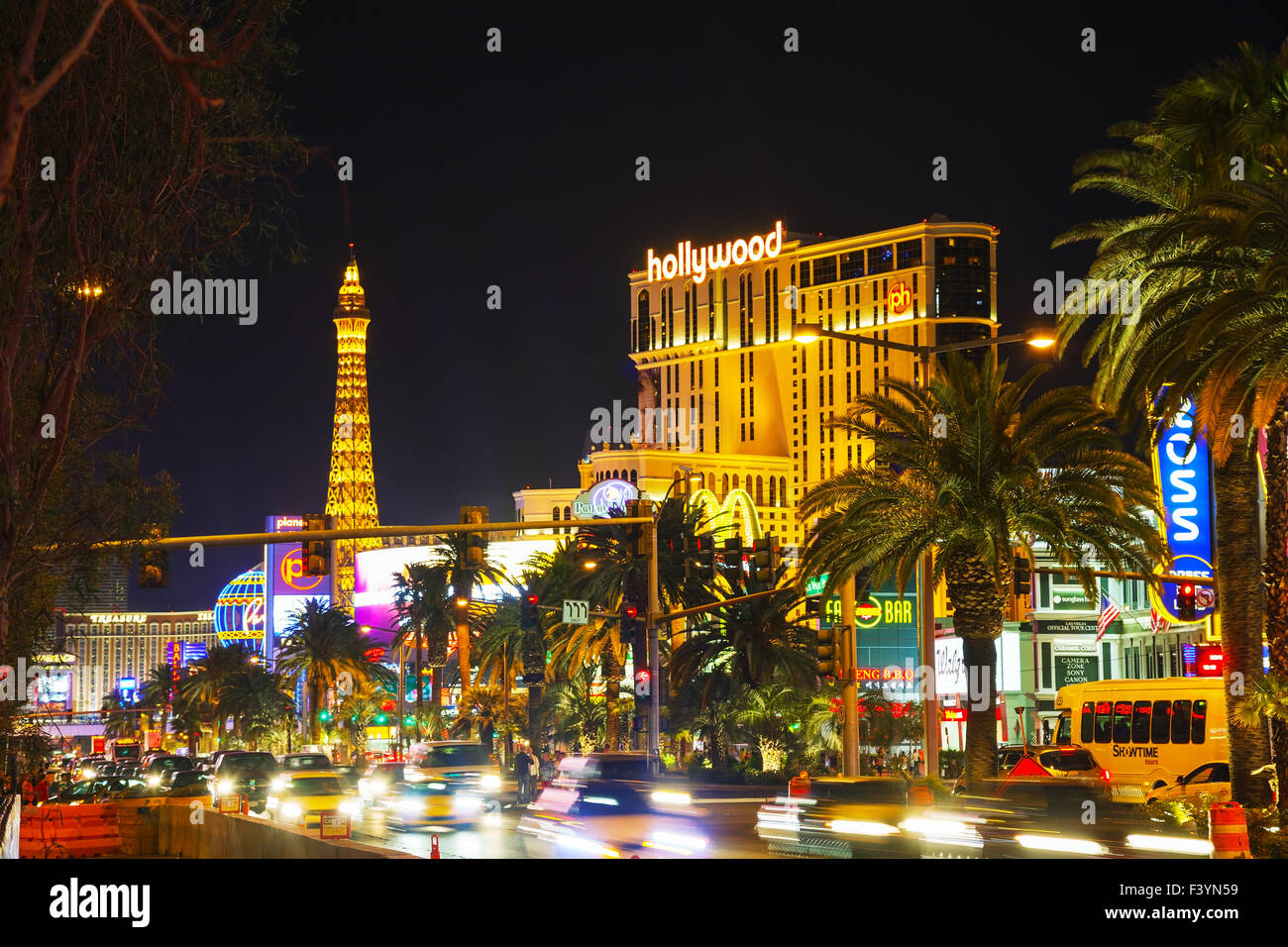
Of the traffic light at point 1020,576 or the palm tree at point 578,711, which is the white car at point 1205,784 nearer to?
the traffic light at point 1020,576

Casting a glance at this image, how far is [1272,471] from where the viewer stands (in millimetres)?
26422

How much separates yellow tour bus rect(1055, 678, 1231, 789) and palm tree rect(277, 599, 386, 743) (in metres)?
58.8

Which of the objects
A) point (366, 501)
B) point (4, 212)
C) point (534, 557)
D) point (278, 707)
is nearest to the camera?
point (4, 212)

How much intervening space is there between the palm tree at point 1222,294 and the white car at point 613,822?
1018 cm

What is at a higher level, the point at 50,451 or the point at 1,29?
the point at 1,29

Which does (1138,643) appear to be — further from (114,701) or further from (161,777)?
(114,701)

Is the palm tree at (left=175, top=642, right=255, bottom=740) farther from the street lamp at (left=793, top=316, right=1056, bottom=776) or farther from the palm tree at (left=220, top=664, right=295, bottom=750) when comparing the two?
the street lamp at (left=793, top=316, right=1056, bottom=776)

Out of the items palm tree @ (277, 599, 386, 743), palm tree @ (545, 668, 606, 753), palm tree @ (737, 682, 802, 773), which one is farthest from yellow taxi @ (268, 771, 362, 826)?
palm tree @ (277, 599, 386, 743)

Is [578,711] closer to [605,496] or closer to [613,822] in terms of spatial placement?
[613,822]

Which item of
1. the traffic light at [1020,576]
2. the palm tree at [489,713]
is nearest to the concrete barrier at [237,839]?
the traffic light at [1020,576]

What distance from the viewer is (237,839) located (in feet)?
78.2

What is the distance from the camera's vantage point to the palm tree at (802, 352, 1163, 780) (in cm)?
3198
